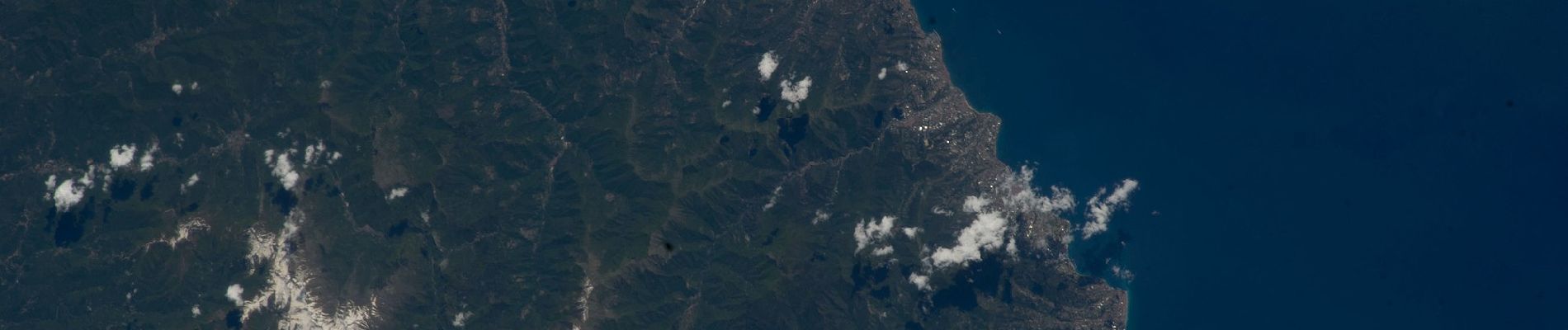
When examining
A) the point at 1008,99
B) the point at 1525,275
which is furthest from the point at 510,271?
the point at 1525,275

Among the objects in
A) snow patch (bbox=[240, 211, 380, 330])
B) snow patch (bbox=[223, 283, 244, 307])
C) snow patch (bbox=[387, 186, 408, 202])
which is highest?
snow patch (bbox=[387, 186, 408, 202])

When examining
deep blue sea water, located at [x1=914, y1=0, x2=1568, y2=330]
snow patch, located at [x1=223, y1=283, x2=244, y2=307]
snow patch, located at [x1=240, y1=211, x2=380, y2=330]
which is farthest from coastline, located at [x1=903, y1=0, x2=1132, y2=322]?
snow patch, located at [x1=223, y1=283, x2=244, y2=307]

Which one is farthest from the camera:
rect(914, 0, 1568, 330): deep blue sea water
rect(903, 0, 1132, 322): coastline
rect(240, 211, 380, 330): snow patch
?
rect(903, 0, 1132, 322): coastline

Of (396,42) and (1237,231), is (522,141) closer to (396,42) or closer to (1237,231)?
(396,42)

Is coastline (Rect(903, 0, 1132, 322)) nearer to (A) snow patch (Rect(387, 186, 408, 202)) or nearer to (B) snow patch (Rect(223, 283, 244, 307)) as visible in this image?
(A) snow patch (Rect(387, 186, 408, 202))

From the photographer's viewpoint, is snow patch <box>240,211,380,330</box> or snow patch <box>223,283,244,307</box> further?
snow patch <box>223,283,244,307</box>

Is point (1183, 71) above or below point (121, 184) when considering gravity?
above

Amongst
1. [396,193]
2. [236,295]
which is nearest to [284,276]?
[236,295]

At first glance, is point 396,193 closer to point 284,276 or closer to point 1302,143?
point 284,276
